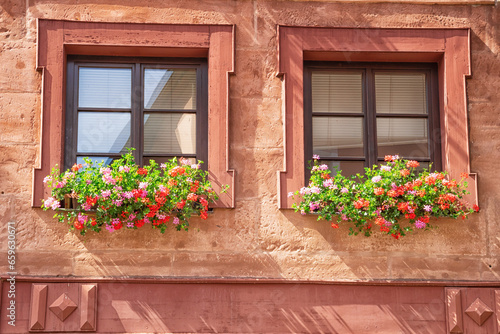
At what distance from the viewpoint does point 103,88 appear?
7727mm

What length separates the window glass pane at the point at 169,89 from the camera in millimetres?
7727

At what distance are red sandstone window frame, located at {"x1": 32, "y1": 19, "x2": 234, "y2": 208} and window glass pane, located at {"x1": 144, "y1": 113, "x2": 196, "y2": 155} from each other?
0.34 m

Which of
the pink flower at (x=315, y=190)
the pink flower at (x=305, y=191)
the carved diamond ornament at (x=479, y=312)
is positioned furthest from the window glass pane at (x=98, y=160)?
the carved diamond ornament at (x=479, y=312)

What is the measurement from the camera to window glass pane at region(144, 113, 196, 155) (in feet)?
25.0

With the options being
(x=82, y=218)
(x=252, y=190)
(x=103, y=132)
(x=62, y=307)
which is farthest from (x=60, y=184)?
(x=252, y=190)

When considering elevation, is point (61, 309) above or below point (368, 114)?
below

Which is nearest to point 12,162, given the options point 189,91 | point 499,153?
point 189,91

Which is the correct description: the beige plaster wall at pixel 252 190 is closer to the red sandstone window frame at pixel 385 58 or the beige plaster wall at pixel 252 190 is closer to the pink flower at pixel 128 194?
the red sandstone window frame at pixel 385 58

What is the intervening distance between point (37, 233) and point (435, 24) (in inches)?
174

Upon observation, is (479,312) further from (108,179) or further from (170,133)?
(108,179)

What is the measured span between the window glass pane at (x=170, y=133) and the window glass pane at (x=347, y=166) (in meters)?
1.33

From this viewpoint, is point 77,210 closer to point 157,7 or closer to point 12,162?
point 12,162

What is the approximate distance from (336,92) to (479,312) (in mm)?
2564

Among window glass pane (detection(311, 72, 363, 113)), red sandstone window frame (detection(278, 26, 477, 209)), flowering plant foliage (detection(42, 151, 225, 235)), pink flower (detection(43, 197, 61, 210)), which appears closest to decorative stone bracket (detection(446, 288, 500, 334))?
red sandstone window frame (detection(278, 26, 477, 209))
